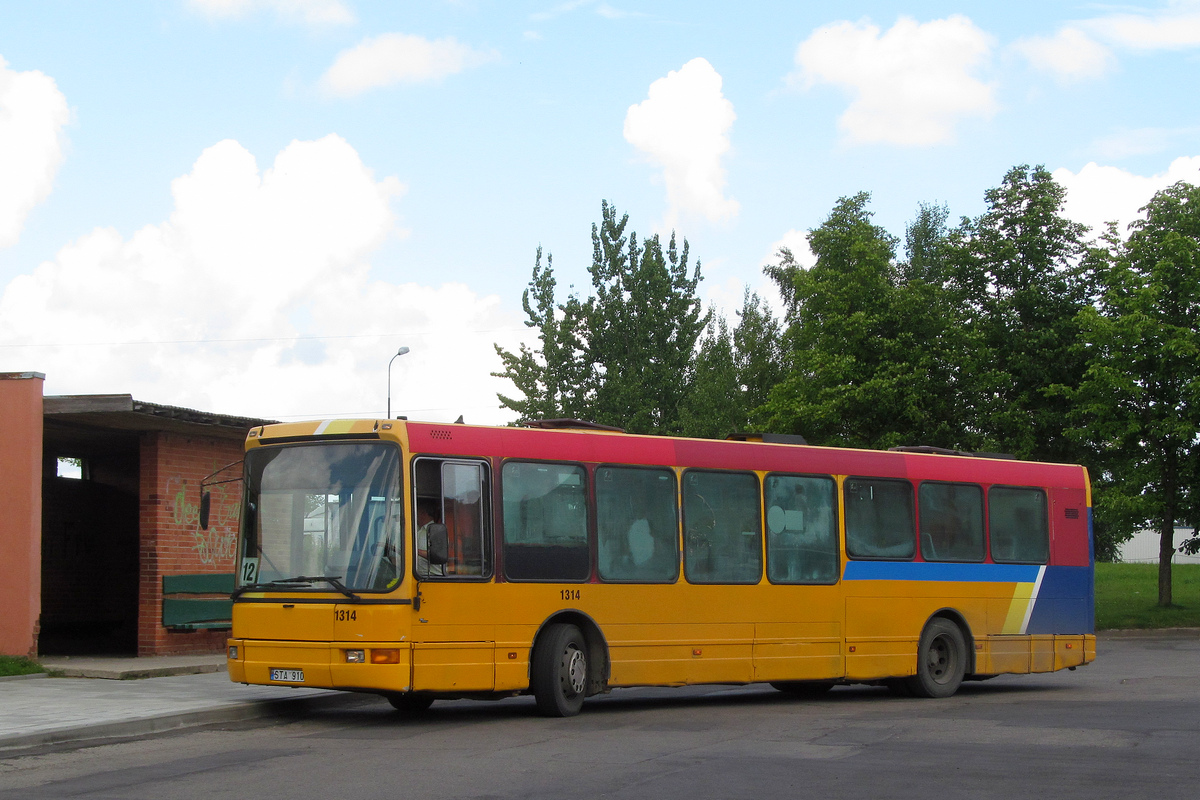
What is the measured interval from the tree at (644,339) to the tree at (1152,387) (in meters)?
12.0

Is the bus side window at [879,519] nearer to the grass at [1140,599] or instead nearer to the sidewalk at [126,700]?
the sidewalk at [126,700]

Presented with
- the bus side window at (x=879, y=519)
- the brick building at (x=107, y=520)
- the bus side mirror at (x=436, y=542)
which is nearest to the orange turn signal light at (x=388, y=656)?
the bus side mirror at (x=436, y=542)

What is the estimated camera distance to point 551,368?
40219mm

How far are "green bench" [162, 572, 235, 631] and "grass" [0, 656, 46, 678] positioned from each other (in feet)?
7.46

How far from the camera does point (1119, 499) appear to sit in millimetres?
31141

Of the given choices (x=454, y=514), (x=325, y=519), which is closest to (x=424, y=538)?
(x=454, y=514)

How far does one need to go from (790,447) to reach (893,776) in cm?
668

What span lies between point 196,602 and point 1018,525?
11.6 meters

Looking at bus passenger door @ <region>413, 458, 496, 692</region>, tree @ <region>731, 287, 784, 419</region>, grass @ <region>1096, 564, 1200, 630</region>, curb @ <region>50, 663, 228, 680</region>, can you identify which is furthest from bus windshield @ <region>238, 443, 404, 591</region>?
tree @ <region>731, 287, 784, 419</region>

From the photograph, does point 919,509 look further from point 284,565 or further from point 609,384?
point 609,384

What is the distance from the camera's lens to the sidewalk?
37.9ft

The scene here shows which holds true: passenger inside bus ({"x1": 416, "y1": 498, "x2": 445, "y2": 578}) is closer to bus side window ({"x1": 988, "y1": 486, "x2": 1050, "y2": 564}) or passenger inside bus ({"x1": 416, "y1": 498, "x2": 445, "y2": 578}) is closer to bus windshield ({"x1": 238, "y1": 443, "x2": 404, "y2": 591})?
bus windshield ({"x1": 238, "y1": 443, "x2": 404, "y2": 591})

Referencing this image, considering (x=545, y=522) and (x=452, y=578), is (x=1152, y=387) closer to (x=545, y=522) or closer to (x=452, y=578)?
(x=545, y=522)

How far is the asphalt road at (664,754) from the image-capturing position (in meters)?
8.66
